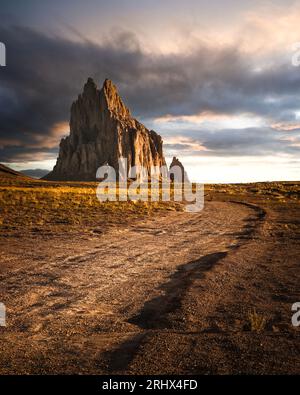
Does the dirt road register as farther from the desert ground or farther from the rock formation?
the rock formation

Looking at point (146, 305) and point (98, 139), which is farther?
point (98, 139)

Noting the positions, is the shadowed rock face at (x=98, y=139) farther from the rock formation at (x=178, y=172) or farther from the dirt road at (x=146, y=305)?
the dirt road at (x=146, y=305)

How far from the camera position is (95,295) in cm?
839

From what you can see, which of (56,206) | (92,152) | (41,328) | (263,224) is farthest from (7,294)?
(92,152)

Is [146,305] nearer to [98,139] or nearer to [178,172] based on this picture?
[98,139]

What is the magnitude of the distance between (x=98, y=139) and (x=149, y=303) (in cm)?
16657

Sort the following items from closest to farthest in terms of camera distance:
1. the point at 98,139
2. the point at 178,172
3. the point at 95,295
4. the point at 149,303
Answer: the point at 149,303 < the point at 95,295 < the point at 98,139 < the point at 178,172

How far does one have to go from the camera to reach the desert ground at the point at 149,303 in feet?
15.8

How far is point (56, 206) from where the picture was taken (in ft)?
97.8

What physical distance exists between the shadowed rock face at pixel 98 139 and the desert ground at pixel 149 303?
478 feet

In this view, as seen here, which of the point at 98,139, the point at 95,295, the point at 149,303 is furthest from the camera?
the point at 98,139

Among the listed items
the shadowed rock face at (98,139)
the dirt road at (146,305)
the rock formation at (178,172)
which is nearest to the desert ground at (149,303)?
the dirt road at (146,305)

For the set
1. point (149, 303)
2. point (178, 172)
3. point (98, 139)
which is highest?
point (98, 139)

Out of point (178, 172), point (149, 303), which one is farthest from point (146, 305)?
point (178, 172)
